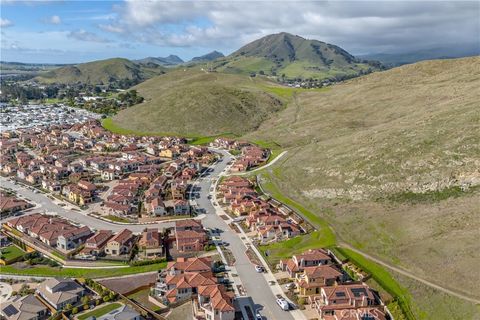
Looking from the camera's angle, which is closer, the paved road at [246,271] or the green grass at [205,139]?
the paved road at [246,271]

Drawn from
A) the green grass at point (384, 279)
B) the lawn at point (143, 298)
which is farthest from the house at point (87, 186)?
the green grass at point (384, 279)

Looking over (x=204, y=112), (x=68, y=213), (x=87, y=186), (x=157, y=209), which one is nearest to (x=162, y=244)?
(x=157, y=209)

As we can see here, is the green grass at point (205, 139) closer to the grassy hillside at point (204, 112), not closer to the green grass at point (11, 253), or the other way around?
the grassy hillside at point (204, 112)

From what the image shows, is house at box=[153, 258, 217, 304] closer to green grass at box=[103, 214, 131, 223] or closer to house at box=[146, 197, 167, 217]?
Answer: house at box=[146, 197, 167, 217]

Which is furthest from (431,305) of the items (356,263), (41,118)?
(41,118)

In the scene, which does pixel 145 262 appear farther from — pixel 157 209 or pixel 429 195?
pixel 429 195

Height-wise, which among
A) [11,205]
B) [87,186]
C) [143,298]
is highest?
[87,186]

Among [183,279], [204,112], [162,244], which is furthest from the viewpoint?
[204,112]

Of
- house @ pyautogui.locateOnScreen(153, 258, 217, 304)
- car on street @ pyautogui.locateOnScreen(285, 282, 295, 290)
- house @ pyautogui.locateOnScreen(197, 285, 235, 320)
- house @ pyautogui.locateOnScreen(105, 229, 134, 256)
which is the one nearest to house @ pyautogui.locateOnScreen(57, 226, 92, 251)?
house @ pyautogui.locateOnScreen(105, 229, 134, 256)
